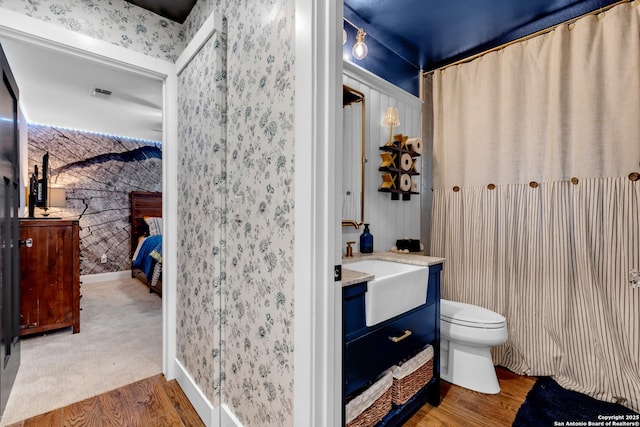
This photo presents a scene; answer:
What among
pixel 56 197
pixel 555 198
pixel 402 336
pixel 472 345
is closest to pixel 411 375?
pixel 402 336

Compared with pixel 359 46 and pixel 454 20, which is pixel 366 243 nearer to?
pixel 359 46

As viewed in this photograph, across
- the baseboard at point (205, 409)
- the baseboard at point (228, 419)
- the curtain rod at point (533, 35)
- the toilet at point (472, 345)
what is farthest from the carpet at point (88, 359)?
the curtain rod at point (533, 35)

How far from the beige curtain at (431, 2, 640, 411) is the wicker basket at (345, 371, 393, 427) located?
129cm

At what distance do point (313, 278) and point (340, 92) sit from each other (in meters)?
0.66

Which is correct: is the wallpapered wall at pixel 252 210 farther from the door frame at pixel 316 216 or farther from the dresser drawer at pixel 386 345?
the dresser drawer at pixel 386 345

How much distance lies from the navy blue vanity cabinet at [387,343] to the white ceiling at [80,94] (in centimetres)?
197

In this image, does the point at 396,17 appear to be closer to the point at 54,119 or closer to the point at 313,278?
the point at 313,278

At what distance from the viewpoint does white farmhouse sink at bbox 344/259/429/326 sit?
1299 millimetres

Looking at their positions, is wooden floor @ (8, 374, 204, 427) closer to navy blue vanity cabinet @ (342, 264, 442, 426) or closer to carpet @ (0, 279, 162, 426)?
carpet @ (0, 279, 162, 426)

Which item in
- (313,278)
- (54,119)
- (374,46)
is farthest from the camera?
(54,119)

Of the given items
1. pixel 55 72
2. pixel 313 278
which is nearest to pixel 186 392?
pixel 313 278

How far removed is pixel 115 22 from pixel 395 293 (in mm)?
2204

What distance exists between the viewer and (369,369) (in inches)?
52.5

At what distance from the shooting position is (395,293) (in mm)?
1411
